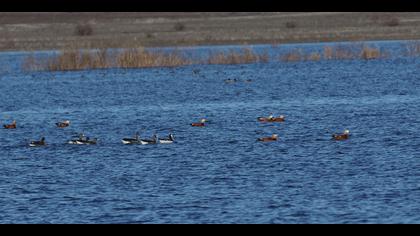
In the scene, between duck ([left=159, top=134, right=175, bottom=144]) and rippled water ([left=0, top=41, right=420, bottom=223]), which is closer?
rippled water ([left=0, top=41, right=420, bottom=223])

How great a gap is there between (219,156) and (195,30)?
73619 millimetres

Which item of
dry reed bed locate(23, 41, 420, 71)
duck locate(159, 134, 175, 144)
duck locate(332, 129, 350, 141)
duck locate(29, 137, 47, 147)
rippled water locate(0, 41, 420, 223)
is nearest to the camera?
rippled water locate(0, 41, 420, 223)

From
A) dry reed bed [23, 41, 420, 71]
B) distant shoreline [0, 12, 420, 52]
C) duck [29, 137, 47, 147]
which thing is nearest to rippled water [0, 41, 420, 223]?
duck [29, 137, 47, 147]

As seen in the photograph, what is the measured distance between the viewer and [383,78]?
49781 mm

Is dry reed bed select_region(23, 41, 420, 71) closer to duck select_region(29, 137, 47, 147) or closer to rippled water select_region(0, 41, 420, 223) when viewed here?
rippled water select_region(0, 41, 420, 223)

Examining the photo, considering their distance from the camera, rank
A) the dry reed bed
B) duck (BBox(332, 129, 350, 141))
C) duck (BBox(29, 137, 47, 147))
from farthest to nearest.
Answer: the dry reed bed, duck (BBox(29, 137, 47, 147)), duck (BBox(332, 129, 350, 141))

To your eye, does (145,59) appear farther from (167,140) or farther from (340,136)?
(340,136)

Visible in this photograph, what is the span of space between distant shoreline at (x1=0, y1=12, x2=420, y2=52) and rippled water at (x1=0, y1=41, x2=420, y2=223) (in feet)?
103

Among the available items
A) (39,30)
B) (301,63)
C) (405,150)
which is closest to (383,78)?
(301,63)

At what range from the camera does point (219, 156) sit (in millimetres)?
22484

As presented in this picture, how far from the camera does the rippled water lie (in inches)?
575

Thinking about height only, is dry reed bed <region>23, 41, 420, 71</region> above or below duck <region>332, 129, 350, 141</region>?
above

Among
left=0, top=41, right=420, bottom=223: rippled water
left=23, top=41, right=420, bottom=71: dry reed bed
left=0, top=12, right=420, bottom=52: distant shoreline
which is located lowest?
left=0, top=41, right=420, bottom=223: rippled water

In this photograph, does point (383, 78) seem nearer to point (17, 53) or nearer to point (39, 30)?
point (17, 53)
